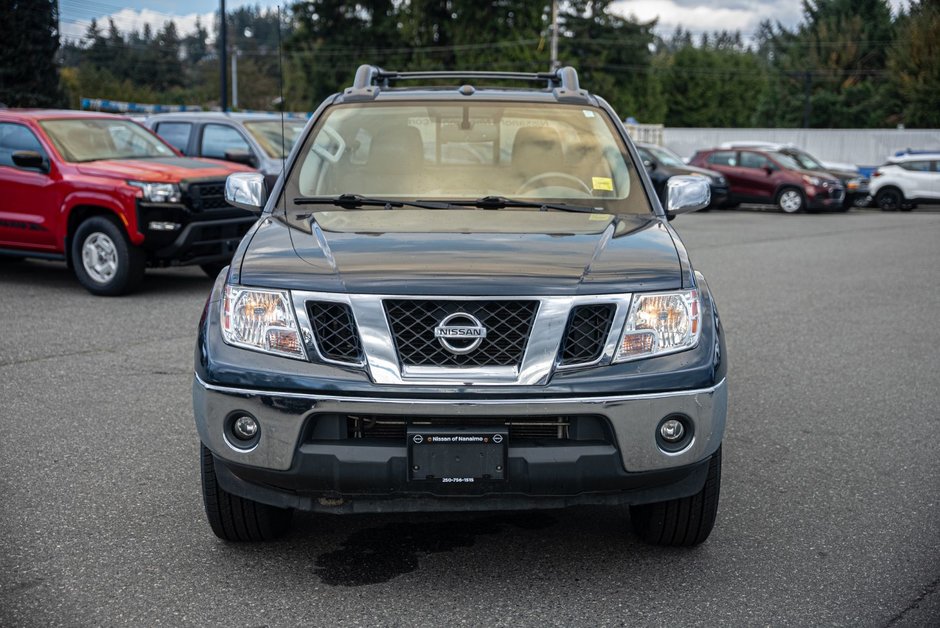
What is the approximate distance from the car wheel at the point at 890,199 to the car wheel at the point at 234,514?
27.2m

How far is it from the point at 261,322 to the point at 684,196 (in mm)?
2173

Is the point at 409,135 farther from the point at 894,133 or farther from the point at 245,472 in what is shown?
the point at 894,133

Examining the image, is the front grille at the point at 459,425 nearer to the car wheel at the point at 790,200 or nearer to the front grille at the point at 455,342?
the front grille at the point at 455,342

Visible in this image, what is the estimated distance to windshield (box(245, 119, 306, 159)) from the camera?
13.9m

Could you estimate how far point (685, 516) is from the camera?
394 cm

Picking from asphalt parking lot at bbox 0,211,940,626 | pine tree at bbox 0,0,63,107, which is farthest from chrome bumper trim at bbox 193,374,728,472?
pine tree at bbox 0,0,63,107

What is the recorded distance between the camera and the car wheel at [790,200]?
25906 millimetres

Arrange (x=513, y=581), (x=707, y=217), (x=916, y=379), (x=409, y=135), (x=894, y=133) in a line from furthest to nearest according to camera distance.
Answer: (x=894, y=133) → (x=707, y=217) → (x=916, y=379) → (x=409, y=135) → (x=513, y=581)

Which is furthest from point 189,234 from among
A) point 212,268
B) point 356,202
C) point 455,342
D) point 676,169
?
point 676,169

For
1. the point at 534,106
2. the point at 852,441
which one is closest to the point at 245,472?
the point at 534,106

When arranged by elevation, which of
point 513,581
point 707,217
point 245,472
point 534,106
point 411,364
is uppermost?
point 534,106

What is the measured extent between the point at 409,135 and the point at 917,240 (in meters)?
15.7

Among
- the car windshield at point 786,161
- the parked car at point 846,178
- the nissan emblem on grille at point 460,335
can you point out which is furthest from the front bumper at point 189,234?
the parked car at point 846,178

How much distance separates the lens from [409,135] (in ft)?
16.4
